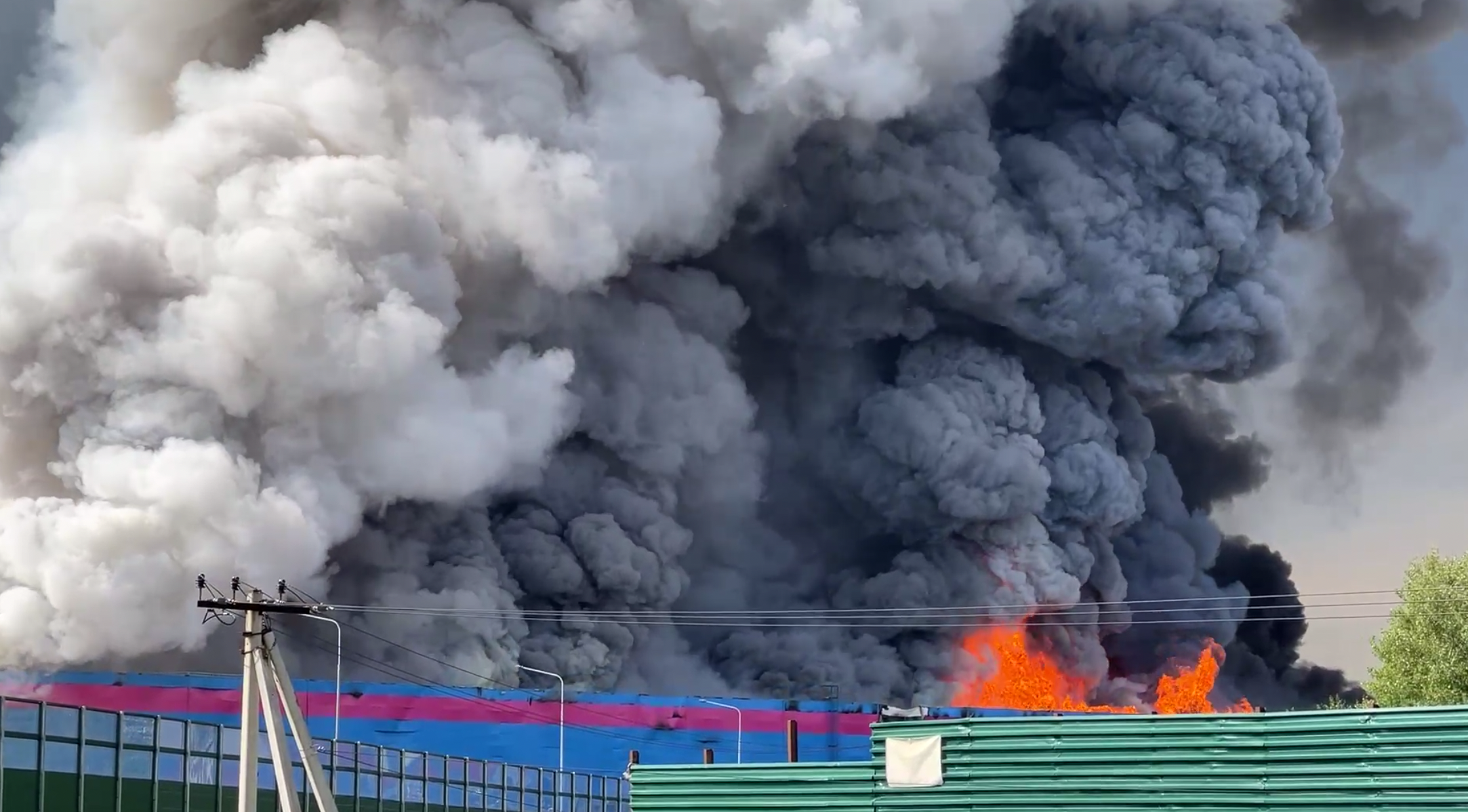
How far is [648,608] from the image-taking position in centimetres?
7300

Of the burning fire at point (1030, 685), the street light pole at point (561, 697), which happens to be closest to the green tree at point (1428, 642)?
the burning fire at point (1030, 685)

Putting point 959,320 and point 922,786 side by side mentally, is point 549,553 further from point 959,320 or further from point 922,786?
point 922,786

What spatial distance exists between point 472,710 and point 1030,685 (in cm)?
2456

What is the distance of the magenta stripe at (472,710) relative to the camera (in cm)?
7025

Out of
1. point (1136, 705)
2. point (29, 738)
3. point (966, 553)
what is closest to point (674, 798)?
point (29, 738)

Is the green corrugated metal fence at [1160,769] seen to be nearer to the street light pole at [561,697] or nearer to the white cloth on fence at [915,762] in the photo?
the white cloth on fence at [915,762]

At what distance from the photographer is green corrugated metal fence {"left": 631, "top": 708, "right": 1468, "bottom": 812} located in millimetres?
24672

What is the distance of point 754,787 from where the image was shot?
2969cm

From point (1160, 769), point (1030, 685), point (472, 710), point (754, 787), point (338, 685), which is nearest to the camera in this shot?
point (1160, 769)

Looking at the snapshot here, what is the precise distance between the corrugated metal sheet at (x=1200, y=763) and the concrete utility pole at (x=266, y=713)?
1081cm

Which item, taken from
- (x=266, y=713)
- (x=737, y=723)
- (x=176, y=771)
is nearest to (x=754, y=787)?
(x=266, y=713)

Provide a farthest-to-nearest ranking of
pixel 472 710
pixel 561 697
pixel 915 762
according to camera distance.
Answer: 1. pixel 472 710
2. pixel 561 697
3. pixel 915 762

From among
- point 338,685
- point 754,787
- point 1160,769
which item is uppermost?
point 338,685

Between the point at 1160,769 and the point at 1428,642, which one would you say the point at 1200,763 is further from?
the point at 1428,642
